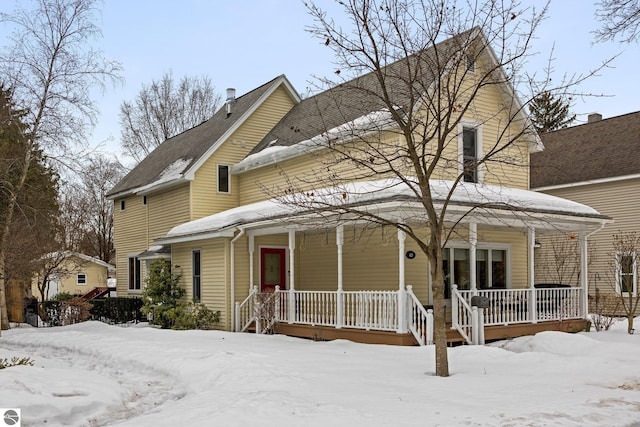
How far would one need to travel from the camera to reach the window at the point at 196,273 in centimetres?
2006

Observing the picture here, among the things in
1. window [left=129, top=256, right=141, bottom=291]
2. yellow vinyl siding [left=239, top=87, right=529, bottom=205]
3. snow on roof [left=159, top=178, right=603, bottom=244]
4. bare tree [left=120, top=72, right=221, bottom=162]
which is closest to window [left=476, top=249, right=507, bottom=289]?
yellow vinyl siding [left=239, top=87, right=529, bottom=205]

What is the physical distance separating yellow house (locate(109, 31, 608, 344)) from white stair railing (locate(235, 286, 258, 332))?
40 millimetres

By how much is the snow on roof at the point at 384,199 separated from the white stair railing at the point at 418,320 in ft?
6.95

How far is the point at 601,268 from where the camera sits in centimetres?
2364

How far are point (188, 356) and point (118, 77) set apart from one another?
11.7 metres

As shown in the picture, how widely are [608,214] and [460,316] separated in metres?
11.9

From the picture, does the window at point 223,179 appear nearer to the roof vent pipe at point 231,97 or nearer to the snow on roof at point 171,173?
the snow on roof at point 171,173

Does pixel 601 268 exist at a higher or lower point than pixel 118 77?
lower

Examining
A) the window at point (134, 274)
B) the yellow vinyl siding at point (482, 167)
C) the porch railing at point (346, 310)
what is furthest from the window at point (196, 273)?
the window at point (134, 274)

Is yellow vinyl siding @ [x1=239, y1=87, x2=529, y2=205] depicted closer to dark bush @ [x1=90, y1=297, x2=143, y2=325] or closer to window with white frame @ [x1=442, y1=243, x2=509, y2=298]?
window with white frame @ [x1=442, y1=243, x2=509, y2=298]

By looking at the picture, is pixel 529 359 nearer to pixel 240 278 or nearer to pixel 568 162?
pixel 240 278

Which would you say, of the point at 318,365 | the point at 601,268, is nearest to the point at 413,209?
the point at 318,365

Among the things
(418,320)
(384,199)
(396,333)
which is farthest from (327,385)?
(384,199)

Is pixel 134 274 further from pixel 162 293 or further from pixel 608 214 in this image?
pixel 608 214
